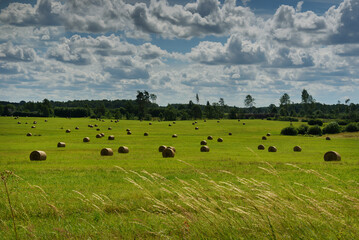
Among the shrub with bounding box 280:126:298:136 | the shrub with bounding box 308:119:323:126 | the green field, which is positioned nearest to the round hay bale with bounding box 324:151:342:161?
the green field

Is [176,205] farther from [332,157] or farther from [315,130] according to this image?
[315,130]

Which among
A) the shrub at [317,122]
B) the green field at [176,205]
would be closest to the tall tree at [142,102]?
the shrub at [317,122]

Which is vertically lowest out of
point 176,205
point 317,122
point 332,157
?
point 332,157

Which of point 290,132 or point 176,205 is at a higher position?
Result: point 176,205

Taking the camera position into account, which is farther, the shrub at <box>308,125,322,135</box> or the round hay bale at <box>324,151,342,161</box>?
the shrub at <box>308,125,322,135</box>

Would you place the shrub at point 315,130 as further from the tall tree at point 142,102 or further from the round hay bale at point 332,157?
the tall tree at point 142,102

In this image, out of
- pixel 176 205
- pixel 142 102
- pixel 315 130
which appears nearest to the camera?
pixel 176 205

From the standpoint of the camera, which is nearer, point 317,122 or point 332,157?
point 332,157

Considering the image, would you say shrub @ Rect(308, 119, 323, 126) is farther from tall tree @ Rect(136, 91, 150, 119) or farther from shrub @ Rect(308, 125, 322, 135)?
tall tree @ Rect(136, 91, 150, 119)

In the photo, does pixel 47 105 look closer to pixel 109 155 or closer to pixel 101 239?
pixel 109 155

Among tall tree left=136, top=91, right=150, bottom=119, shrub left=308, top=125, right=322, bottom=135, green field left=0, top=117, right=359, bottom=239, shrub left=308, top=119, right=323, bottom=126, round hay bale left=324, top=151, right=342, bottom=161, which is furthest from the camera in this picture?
tall tree left=136, top=91, right=150, bottom=119

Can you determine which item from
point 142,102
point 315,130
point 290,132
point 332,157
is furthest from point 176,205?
point 142,102

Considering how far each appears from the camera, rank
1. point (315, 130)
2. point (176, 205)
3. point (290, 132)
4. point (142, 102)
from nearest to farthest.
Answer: point (176, 205), point (290, 132), point (315, 130), point (142, 102)

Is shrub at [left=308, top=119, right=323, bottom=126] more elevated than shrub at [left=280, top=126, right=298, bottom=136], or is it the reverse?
shrub at [left=308, top=119, right=323, bottom=126]
